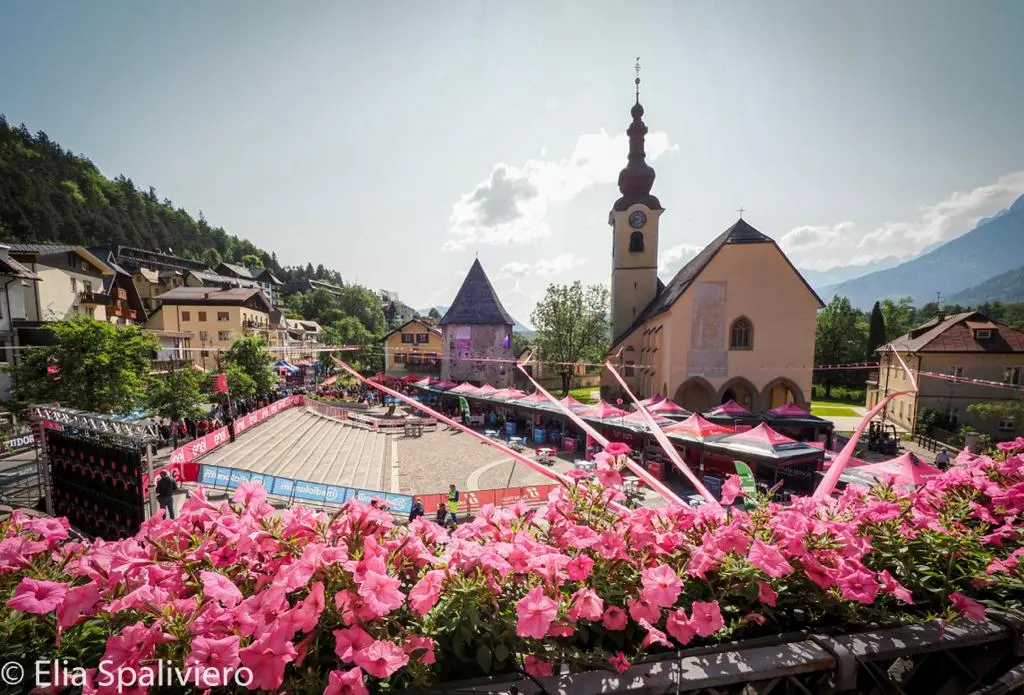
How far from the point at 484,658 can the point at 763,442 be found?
1568 centimetres

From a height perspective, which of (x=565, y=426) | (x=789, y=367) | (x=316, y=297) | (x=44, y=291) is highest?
(x=316, y=297)

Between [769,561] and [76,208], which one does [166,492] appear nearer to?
[769,561]

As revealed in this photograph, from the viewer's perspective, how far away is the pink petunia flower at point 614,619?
1.60 meters

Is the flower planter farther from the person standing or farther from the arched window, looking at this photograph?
the arched window

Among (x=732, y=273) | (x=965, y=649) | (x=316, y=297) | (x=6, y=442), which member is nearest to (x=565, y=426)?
(x=732, y=273)

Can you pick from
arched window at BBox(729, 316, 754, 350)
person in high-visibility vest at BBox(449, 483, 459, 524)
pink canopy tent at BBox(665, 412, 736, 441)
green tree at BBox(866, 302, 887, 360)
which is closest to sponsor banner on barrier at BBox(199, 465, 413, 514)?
person in high-visibility vest at BBox(449, 483, 459, 524)

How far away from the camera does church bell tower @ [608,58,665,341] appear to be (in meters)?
38.8

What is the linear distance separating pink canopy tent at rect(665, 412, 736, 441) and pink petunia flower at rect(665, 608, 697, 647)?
15.4 m

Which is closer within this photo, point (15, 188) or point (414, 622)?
point (414, 622)

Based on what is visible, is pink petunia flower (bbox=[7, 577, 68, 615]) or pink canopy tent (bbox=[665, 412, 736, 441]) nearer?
pink petunia flower (bbox=[7, 577, 68, 615])

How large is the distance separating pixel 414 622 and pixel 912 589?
2.38 m

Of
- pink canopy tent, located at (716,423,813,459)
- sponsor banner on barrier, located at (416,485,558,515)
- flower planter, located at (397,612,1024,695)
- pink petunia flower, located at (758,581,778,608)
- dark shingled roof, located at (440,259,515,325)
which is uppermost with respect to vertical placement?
dark shingled roof, located at (440,259,515,325)

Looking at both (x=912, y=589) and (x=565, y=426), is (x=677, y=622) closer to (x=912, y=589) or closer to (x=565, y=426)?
(x=912, y=589)

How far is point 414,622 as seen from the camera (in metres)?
1.56
